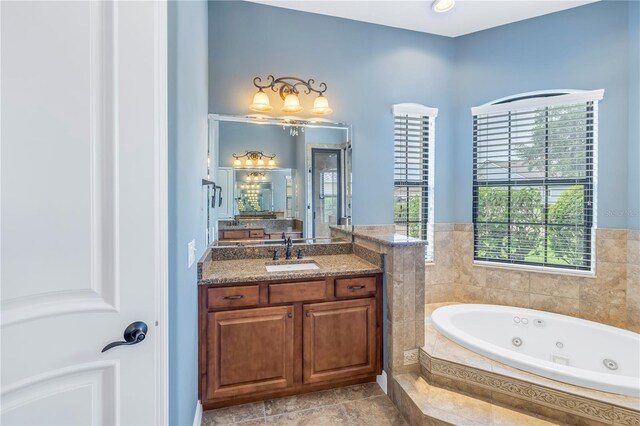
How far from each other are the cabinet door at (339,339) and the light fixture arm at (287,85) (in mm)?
1908

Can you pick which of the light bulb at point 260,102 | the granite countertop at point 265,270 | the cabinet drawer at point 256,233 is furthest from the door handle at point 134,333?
the light bulb at point 260,102

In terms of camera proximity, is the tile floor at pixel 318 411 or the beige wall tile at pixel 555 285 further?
the beige wall tile at pixel 555 285

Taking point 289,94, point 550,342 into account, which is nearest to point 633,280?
point 550,342

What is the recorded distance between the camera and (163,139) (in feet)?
3.48

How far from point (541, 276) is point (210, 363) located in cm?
304

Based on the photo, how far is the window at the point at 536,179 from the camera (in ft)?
8.79

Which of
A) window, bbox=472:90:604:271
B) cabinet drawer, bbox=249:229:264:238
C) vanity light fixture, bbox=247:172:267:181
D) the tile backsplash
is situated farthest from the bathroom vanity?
window, bbox=472:90:604:271

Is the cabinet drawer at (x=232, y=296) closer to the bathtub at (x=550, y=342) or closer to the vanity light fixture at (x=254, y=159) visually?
the vanity light fixture at (x=254, y=159)

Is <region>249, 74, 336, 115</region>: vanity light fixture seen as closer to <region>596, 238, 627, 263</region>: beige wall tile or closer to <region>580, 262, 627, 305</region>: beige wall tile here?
<region>596, 238, 627, 263</region>: beige wall tile

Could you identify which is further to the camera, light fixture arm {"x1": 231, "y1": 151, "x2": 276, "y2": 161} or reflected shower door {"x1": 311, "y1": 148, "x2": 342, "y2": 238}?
reflected shower door {"x1": 311, "y1": 148, "x2": 342, "y2": 238}

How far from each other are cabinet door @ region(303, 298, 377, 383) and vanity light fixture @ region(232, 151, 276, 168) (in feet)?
4.42

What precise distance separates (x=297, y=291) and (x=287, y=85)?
72.9 inches

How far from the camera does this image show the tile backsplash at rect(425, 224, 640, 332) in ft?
8.16

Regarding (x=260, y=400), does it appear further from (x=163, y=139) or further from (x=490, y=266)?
(x=490, y=266)
